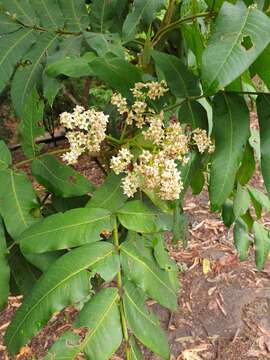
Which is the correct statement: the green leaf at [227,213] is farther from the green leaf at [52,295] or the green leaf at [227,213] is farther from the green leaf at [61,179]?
the green leaf at [52,295]

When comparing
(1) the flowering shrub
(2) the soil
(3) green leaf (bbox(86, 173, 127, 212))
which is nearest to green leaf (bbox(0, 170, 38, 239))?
(1) the flowering shrub

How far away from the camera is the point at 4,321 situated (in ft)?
9.09

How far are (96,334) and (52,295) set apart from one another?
0.12m

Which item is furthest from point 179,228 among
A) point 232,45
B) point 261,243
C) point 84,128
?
point 232,45

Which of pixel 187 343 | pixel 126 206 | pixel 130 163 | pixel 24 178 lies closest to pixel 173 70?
pixel 130 163

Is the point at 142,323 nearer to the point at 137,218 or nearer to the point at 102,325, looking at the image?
the point at 102,325

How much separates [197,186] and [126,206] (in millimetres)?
524

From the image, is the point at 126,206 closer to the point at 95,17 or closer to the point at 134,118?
the point at 134,118

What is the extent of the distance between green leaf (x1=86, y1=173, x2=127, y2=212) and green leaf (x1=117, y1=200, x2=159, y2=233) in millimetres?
43

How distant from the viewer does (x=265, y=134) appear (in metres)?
1.06

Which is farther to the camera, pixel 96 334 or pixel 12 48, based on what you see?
pixel 12 48

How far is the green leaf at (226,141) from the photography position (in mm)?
1055

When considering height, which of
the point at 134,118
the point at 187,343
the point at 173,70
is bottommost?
the point at 187,343

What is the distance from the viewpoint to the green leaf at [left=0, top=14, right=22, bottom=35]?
4.47 ft
